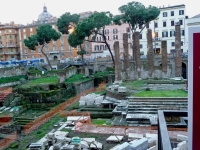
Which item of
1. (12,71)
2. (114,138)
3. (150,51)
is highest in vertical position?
(150,51)

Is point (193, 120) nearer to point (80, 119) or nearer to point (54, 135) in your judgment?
point (54, 135)

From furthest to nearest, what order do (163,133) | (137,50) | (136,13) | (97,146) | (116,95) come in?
(136,13) → (137,50) → (116,95) → (97,146) → (163,133)

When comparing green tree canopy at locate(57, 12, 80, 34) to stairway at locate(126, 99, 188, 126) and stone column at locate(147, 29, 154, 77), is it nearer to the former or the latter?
stone column at locate(147, 29, 154, 77)

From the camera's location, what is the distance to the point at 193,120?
3070 mm

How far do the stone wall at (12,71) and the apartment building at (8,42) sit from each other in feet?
93.9

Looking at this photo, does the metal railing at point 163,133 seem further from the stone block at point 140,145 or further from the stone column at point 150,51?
the stone column at point 150,51

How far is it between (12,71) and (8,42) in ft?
98.2

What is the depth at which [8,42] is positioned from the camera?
59.7 meters

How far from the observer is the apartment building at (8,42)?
59312 mm

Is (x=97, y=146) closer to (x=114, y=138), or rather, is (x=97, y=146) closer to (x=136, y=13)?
(x=114, y=138)

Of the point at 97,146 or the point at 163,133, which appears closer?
the point at 163,133

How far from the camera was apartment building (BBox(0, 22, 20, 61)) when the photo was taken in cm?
5931

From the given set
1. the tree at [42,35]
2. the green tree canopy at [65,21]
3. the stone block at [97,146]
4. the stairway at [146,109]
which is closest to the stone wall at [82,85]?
the stairway at [146,109]

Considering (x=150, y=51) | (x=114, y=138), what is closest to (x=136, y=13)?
(x=150, y=51)
